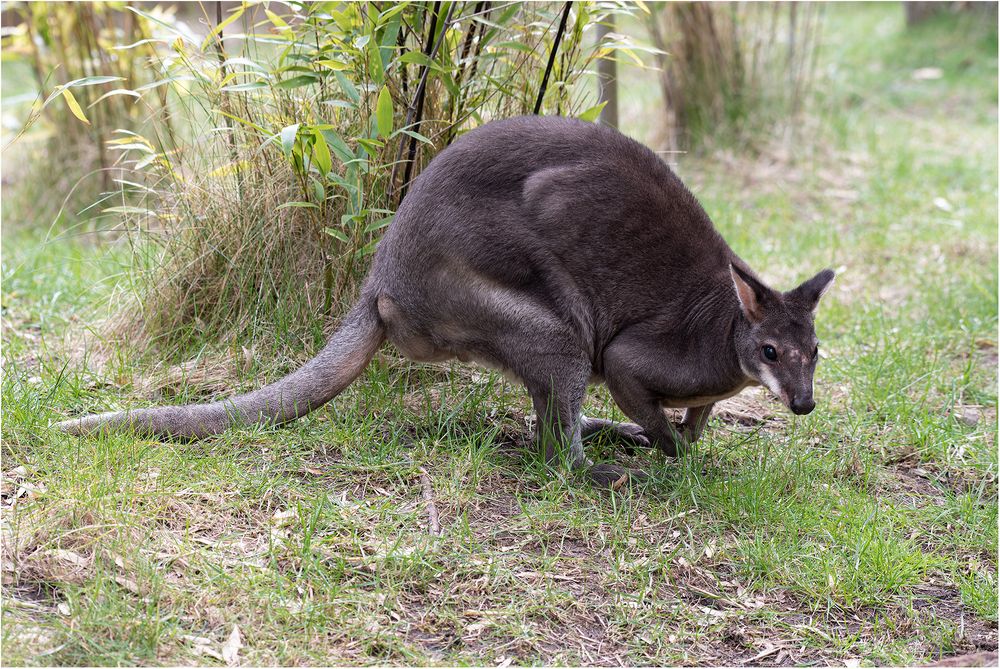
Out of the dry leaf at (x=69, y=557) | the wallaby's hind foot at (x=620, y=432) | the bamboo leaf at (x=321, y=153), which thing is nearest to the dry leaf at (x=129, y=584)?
the dry leaf at (x=69, y=557)

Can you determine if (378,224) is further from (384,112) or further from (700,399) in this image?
(700,399)

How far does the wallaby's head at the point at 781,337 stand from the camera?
3758 millimetres

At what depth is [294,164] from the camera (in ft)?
13.8

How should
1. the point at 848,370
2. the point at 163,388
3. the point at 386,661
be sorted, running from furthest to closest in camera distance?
the point at 848,370, the point at 163,388, the point at 386,661

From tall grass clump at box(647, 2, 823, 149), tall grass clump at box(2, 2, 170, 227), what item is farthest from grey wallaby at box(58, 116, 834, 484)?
tall grass clump at box(647, 2, 823, 149)

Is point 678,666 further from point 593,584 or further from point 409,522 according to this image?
point 409,522

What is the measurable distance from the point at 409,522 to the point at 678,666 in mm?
1022

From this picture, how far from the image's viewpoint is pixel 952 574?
3.58m

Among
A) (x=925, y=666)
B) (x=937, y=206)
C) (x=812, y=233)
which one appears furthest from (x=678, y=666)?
(x=937, y=206)

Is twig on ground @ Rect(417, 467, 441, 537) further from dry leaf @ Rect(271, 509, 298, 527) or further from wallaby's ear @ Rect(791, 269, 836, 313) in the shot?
wallaby's ear @ Rect(791, 269, 836, 313)

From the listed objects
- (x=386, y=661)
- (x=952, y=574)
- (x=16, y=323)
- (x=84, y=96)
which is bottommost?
(x=952, y=574)

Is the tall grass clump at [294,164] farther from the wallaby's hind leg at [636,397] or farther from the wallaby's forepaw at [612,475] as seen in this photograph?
the wallaby's forepaw at [612,475]

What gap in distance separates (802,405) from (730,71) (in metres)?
5.46

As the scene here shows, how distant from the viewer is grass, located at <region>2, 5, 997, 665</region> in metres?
3.04
